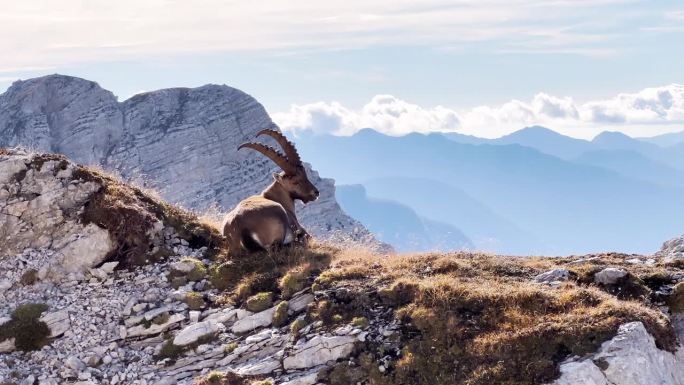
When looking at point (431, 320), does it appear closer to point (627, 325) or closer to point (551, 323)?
point (551, 323)

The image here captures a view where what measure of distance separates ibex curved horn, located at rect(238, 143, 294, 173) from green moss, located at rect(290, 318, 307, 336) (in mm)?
7254

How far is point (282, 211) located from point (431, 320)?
693cm

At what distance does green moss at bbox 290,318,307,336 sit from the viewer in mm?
13078

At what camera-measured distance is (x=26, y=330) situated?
14.2 metres

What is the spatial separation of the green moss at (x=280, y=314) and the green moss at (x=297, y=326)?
0.43 meters

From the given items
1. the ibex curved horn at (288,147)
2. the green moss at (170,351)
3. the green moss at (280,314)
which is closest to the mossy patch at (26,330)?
the green moss at (170,351)

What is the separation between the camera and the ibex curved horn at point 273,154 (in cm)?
1955

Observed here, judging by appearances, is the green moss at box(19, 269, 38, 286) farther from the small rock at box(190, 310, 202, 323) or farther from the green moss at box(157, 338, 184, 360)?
the green moss at box(157, 338, 184, 360)

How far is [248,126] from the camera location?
184000 millimetres

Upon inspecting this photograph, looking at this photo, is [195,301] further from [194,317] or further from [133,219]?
[133,219]

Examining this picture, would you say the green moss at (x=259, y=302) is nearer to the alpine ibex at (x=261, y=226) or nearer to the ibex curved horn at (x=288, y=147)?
the alpine ibex at (x=261, y=226)

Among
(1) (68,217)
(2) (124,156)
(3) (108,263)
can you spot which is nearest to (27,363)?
(3) (108,263)

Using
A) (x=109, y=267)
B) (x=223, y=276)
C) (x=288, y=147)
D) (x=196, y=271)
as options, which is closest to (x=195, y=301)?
(x=223, y=276)

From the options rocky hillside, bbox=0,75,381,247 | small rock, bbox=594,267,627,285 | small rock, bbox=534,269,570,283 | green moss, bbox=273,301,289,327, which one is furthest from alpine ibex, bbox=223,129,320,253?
rocky hillside, bbox=0,75,381,247
